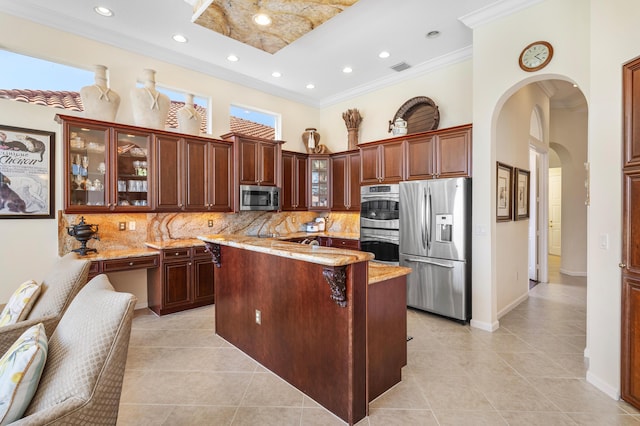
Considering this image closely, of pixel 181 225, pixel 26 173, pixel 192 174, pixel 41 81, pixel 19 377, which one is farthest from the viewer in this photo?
pixel 181 225

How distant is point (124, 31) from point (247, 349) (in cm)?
406

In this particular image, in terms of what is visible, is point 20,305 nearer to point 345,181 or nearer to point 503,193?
point 345,181

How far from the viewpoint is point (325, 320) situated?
2.14 metres

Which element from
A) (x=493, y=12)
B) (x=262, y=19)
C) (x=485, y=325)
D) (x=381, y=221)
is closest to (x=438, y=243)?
(x=381, y=221)

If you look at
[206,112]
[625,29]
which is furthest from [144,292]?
[625,29]

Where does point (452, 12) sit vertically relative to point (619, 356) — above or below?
above

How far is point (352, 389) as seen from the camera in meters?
1.99

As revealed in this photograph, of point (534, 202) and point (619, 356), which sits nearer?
point (619, 356)

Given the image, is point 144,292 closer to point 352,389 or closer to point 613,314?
point 352,389

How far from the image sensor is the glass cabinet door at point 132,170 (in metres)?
3.79

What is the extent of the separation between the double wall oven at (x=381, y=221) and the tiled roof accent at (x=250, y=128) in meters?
2.12

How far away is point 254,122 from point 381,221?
291cm

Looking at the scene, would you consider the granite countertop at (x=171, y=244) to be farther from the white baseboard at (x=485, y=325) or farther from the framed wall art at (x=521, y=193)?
the framed wall art at (x=521, y=193)

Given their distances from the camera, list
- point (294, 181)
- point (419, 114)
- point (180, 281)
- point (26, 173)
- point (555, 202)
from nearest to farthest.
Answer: point (26, 173) < point (180, 281) < point (419, 114) < point (294, 181) < point (555, 202)
